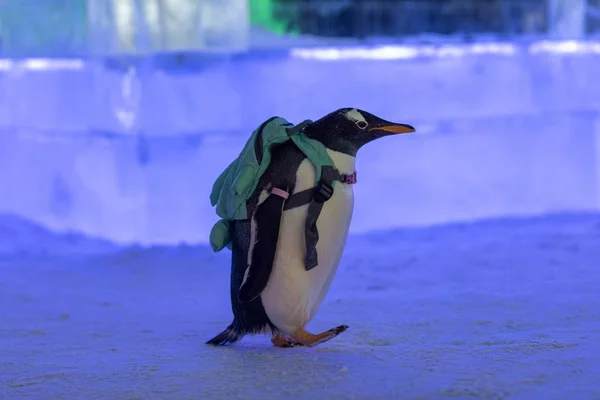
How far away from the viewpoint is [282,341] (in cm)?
272

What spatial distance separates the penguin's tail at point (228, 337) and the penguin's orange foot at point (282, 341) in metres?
0.10

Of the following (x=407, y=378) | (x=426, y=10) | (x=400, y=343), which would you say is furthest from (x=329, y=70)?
(x=407, y=378)

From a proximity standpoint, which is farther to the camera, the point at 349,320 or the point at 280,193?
the point at 349,320

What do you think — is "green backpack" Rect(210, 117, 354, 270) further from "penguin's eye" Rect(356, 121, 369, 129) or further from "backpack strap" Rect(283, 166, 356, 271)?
"penguin's eye" Rect(356, 121, 369, 129)

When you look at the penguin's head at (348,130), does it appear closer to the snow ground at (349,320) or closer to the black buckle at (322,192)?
the black buckle at (322,192)

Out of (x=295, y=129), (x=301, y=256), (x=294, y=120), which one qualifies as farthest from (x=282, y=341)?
(x=294, y=120)

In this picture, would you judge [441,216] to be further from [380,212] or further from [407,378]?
[407,378]

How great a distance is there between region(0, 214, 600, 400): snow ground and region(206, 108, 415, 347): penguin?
12cm

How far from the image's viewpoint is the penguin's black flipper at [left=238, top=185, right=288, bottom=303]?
99.7 inches

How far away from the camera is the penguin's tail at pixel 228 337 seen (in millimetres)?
2752

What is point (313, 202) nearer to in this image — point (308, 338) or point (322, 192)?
point (322, 192)

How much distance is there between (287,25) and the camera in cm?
560

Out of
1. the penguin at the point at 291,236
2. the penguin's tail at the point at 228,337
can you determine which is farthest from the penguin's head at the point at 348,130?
the penguin's tail at the point at 228,337

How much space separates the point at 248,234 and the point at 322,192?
0.84 ft
